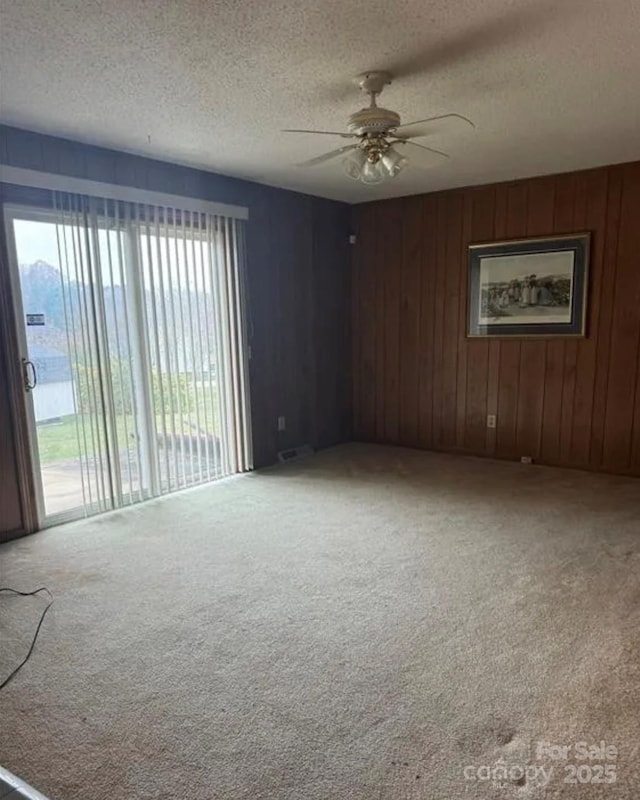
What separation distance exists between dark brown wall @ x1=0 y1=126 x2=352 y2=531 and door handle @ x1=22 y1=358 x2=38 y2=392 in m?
1.28

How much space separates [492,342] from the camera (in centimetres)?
487

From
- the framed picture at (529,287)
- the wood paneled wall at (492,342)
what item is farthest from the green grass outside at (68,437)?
the framed picture at (529,287)

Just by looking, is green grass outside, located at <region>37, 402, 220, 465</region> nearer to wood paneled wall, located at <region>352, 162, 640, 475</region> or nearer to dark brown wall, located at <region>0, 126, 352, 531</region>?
dark brown wall, located at <region>0, 126, 352, 531</region>

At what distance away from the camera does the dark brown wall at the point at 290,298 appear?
420 centimetres

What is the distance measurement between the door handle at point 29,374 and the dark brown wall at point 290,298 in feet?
4.19

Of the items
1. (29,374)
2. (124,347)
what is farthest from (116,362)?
(29,374)

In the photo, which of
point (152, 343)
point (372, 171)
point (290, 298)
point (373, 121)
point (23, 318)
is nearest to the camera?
point (373, 121)

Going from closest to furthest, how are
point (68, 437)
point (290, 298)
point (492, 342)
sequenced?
point (68, 437) → point (492, 342) → point (290, 298)

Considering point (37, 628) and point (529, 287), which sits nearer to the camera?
point (37, 628)

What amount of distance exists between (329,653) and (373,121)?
2211mm

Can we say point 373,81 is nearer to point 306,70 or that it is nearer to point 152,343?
point 306,70

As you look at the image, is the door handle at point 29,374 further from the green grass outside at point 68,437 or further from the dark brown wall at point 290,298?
the dark brown wall at point 290,298

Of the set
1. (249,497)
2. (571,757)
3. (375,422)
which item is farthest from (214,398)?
(571,757)

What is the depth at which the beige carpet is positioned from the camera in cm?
158
